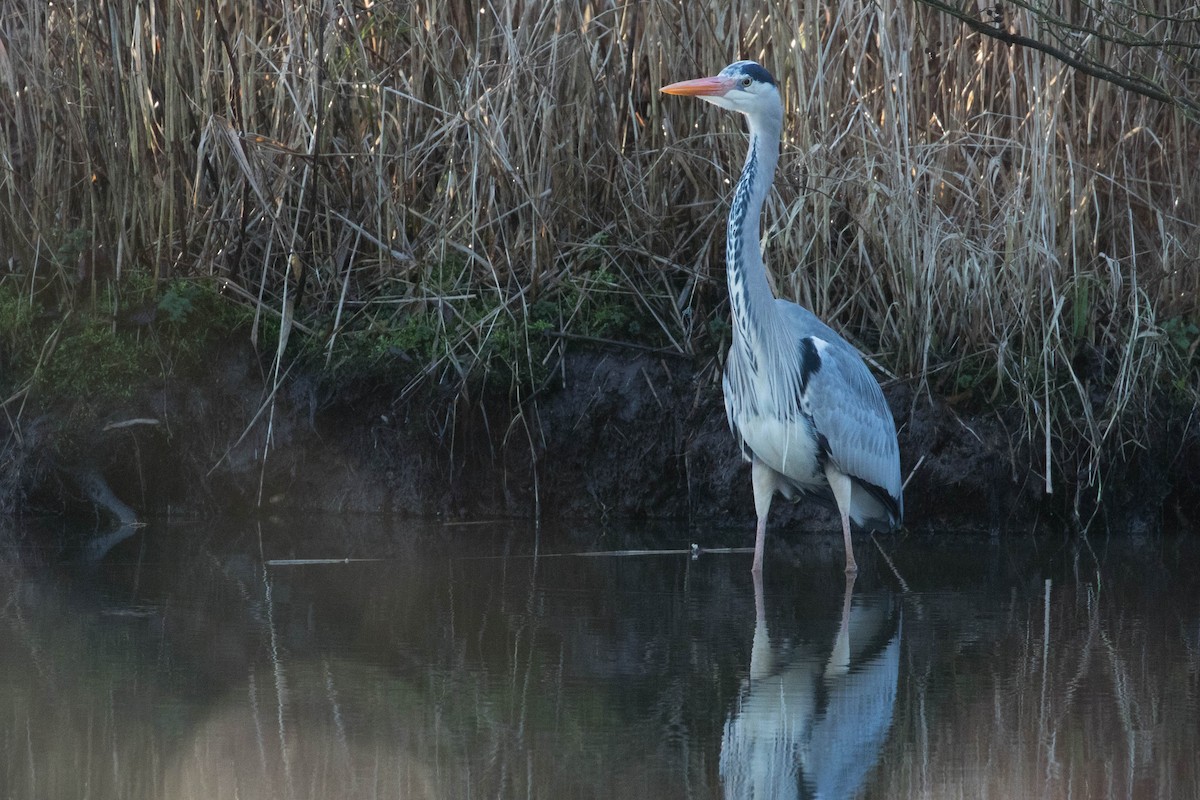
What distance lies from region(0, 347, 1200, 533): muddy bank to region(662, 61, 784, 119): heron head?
1376 mm

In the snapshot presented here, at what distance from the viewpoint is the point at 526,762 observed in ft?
10.5

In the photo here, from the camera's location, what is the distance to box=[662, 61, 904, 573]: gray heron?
5.93m

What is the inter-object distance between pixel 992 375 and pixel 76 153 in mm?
4380

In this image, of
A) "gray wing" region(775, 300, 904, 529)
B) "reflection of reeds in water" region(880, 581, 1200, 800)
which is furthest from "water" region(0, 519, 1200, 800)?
"gray wing" region(775, 300, 904, 529)

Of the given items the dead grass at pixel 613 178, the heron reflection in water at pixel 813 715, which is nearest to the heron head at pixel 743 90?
the dead grass at pixel 613 178

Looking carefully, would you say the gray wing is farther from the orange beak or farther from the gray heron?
the orange beak

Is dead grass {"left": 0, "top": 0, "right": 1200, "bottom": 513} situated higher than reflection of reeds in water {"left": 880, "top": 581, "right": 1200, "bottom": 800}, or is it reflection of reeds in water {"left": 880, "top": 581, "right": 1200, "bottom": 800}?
dead grass {"left": 0, "top": 0, "right": 1200, "bottom": 513}

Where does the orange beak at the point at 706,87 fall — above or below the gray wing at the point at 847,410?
above

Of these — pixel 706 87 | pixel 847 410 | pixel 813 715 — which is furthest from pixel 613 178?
pixel 813 715

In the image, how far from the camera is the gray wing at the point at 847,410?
6.01 metres

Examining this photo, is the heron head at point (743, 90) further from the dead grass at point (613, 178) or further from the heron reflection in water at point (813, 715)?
the heron reflection in water at point (813, 715)

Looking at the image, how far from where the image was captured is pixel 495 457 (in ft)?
23.1

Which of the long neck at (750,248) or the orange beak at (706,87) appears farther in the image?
the orange beak at (706,87)

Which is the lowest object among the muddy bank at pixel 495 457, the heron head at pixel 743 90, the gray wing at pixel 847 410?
the muddy bank at pixel 495 457
